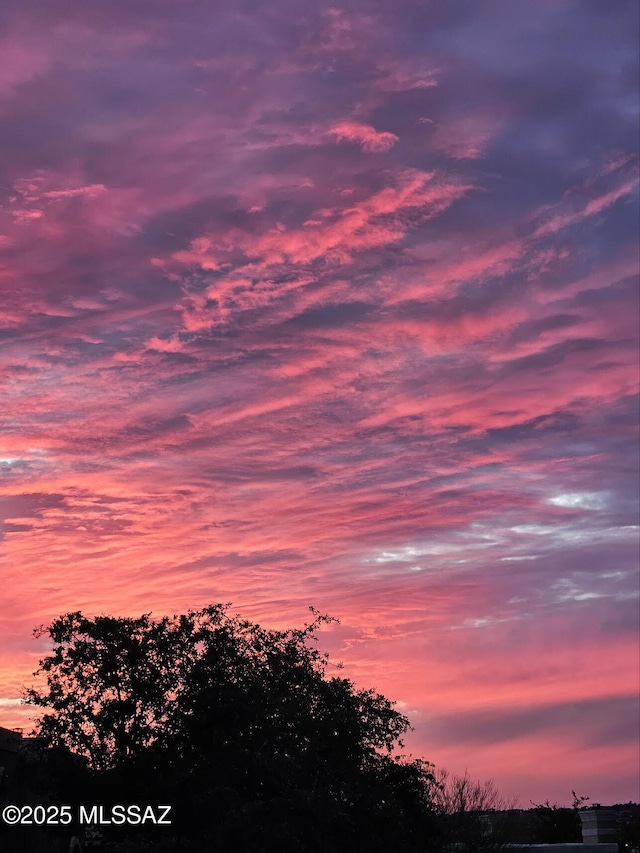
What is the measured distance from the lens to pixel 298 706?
40.9 m

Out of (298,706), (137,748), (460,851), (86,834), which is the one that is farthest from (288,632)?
(460,851)

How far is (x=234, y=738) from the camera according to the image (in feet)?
129

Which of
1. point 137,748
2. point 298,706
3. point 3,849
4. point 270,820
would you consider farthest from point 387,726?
point 3,849

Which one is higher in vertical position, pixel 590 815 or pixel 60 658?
pixel 60 658

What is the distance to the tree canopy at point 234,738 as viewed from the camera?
3734cm

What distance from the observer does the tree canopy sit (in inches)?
1470

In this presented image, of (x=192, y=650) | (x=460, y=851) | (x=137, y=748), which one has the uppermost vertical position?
(x=192, y=650)

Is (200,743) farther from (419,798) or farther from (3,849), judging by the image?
(3,849)

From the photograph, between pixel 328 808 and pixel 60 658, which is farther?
pixel 60 658

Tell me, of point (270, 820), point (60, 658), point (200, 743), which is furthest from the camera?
point (60, 658)

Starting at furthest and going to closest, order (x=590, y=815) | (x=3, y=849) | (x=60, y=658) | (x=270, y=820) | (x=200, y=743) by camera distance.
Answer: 1. (x=590, y=815)
2. (x=3, y=849)
3. (x=60, y=658)
4. (x=200, y=743)
5. (x=270, y=820)

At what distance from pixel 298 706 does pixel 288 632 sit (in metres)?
3.63

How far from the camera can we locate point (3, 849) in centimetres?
4859

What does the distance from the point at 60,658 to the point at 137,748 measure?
16.7 feet
